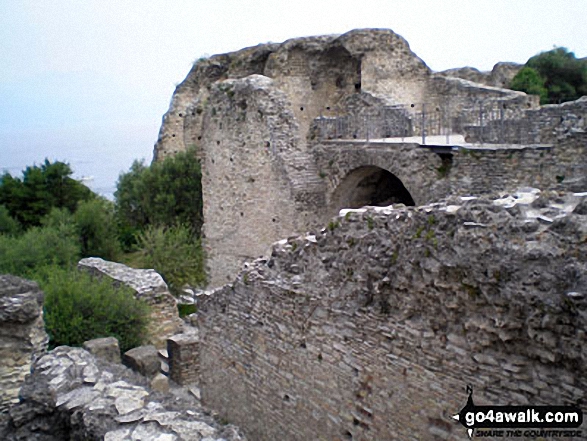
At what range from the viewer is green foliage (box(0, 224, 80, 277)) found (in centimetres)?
1164

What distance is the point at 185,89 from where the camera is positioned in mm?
20484

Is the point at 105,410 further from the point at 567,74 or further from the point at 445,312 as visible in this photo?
the point at 567,74

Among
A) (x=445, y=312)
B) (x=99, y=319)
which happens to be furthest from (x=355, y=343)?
(x=99, y=319)

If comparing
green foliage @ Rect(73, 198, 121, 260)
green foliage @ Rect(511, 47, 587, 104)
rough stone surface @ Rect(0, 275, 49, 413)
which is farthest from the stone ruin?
green foliage @ Rect(511, 47, 587, 104)

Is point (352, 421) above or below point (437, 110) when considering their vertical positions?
below

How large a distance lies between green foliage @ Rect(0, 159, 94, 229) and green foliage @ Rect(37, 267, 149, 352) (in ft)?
30.9

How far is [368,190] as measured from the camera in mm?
11891

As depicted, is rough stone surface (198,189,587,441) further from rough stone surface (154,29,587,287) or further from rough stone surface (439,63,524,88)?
rough stone surface (439,63,524,88)

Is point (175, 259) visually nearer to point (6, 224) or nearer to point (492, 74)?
point (6, 224)

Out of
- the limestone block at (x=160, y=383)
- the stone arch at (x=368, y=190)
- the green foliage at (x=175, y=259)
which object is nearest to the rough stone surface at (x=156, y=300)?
the limestone block at (x=160, y=383)

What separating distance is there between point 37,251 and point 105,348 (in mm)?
5389

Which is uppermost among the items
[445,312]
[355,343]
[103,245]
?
[445,312]

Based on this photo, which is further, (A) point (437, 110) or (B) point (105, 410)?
(A) point (437, 110)

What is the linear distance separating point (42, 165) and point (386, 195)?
12.8 m
